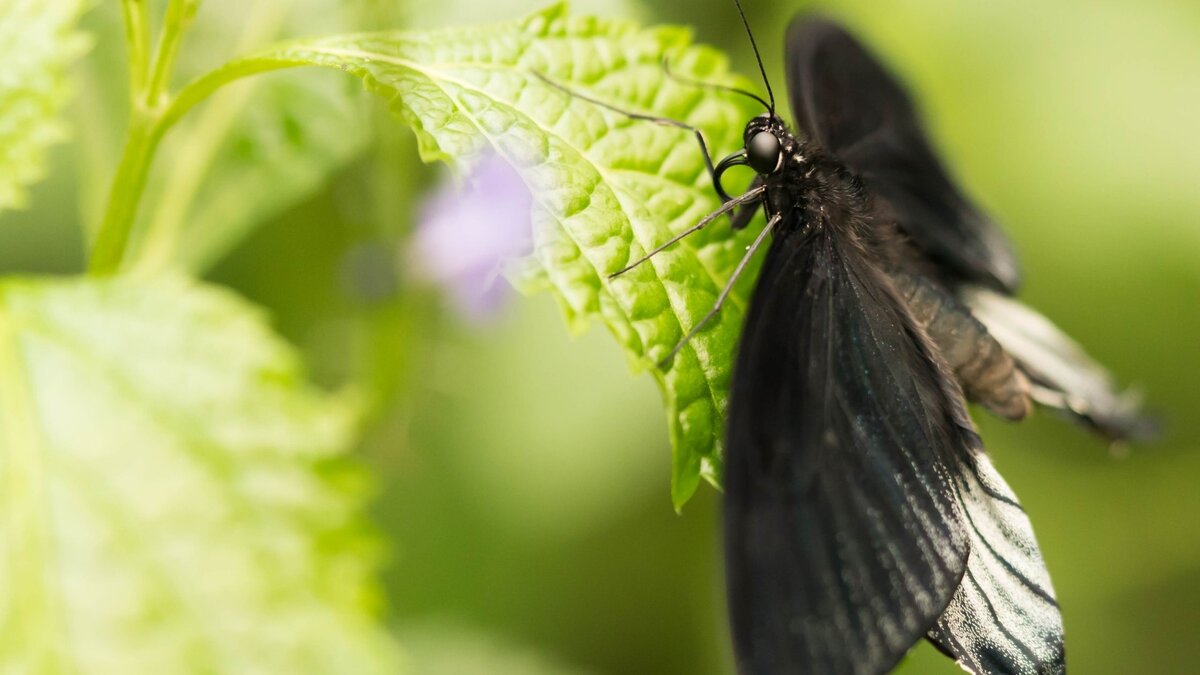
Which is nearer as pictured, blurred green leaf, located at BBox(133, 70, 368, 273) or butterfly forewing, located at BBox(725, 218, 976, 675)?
butterfly forewing, located at BBox(725, 218, 976, 675)

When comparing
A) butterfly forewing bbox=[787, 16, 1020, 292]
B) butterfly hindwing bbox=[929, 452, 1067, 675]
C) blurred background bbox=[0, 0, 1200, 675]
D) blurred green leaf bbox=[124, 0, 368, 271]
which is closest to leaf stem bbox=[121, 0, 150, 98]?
blurred green leaf bbox=[124, 0, 368, 271]

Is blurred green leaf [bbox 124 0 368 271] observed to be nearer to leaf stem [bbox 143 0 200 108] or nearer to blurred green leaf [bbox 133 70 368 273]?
blurred green leaf [bbox 133 70 368 273]

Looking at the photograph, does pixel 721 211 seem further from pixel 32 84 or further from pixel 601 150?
pixel 32 84

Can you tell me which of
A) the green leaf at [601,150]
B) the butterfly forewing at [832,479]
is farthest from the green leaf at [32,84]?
the butterfly forewing at [832,479]

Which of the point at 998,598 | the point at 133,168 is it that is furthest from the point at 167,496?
the point at 998,598

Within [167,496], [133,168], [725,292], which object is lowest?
[167,496]
